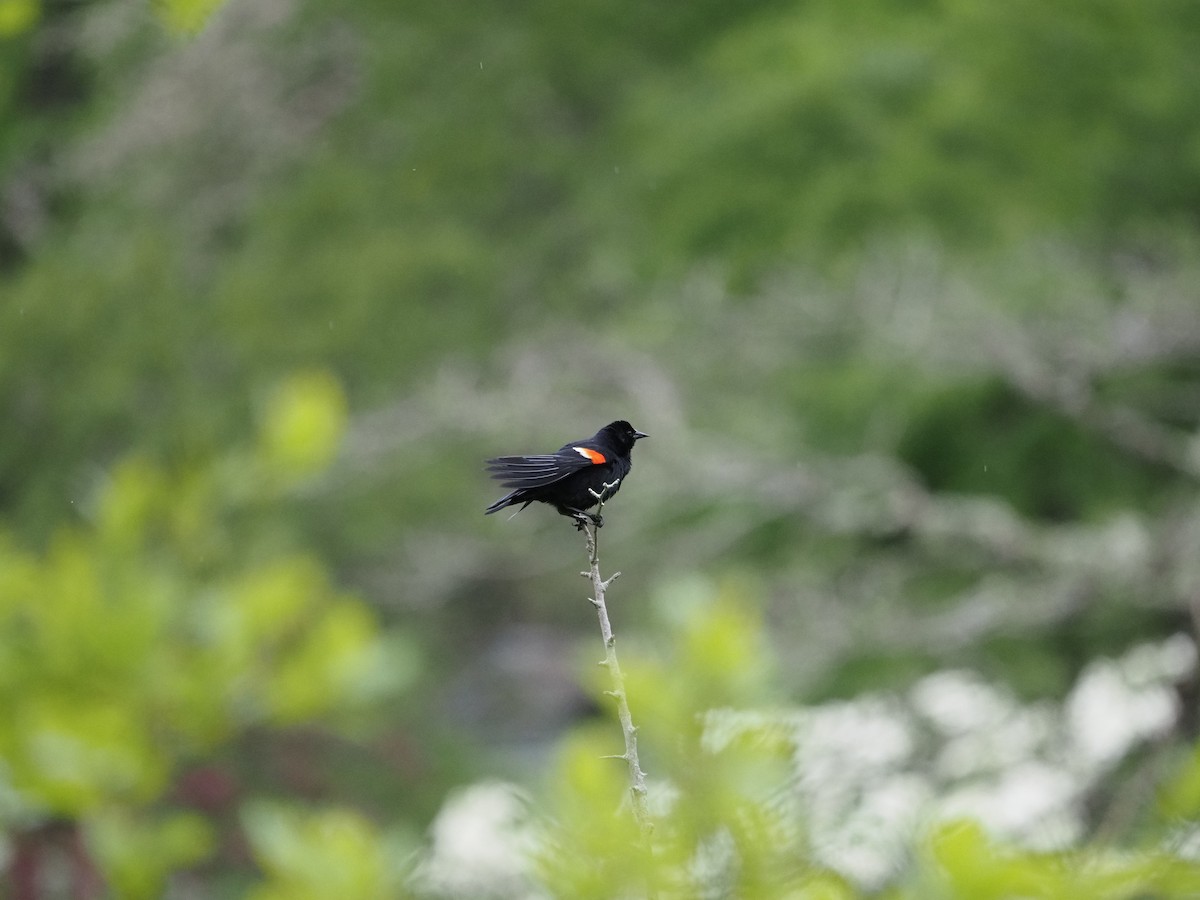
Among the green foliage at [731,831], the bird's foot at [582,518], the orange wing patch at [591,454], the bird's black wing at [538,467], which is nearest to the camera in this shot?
the green foliage at [731,831]

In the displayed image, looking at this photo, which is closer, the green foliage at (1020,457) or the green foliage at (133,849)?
the green foliage at (133,849)

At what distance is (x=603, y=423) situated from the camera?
31.2 ft

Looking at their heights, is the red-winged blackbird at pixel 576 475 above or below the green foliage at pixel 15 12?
below

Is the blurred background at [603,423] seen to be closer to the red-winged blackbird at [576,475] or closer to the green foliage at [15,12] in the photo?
the green foliage at [15,12]

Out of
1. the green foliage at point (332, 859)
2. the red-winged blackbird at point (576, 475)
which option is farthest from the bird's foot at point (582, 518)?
the green foliage at point (332, 859)

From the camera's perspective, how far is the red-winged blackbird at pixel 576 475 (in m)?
1.76

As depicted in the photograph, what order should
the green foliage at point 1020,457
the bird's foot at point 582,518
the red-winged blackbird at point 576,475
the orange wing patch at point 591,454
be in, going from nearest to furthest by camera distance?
the red-winged blackbird at point 576,475 → the bird's foot at point 582,518 → the orange wing patch at point 591,454 → the green foliage at point 1020,457

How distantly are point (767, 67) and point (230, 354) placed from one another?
17.4 ft

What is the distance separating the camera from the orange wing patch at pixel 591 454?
78.1 inches

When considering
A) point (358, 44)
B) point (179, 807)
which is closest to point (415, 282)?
point (358, 44)

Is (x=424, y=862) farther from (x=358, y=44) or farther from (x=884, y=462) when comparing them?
(x=358, y=44)

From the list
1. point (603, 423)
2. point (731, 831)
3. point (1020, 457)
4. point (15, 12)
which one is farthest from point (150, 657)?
point (1020, 457)

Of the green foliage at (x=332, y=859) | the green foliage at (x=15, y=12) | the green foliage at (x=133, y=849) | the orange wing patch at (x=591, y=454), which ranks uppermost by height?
the green foliage at (x=15, y=12)

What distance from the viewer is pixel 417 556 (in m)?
9.48
